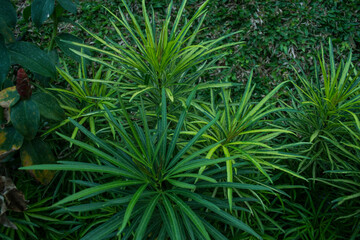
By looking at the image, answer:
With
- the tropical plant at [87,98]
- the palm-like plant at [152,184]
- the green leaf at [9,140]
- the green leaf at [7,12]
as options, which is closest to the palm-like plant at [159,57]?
the tropical plant at [87,98]

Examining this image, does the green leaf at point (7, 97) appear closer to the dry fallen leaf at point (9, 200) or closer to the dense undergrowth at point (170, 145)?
the dense undergrowth at point (170, 145)

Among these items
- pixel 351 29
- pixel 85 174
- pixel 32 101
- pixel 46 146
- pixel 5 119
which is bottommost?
pixel 85 174

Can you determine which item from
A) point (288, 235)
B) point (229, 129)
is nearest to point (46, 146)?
point (229, 129)

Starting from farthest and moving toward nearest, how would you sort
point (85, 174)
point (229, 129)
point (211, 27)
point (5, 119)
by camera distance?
point (211, 27), point (85, 174), point (5, 119), point (229, 129)

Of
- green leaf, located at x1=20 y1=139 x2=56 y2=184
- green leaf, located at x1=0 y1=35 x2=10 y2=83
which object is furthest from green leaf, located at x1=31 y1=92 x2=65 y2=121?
green leaf, located at x1=20 y1=139 x2=56 y2=184

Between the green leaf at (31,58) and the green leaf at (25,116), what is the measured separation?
25 centimetres

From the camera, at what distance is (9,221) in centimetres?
175

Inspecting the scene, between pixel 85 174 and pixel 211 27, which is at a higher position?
pixel 211 27

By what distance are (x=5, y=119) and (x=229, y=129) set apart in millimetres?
1495

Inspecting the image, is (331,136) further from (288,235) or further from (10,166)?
(10,166)

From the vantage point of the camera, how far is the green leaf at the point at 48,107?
1772 millimetres

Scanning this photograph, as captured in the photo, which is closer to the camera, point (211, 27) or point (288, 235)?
point (288, 235)

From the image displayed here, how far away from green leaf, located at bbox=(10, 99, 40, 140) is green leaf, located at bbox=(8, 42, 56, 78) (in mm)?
245

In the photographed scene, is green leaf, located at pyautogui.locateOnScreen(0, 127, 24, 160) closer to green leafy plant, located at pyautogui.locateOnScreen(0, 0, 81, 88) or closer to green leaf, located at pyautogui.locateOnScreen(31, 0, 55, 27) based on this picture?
green leafy plant, located at pyautogui.locateOnScreen(0, 0, 81, 88)
